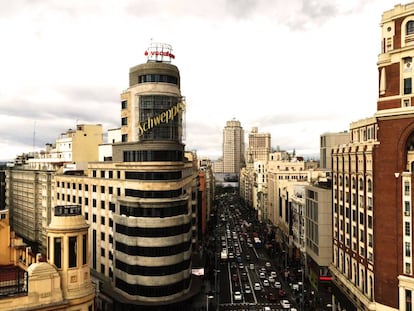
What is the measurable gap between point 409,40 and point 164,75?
44.8m

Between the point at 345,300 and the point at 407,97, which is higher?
the point at 407,97

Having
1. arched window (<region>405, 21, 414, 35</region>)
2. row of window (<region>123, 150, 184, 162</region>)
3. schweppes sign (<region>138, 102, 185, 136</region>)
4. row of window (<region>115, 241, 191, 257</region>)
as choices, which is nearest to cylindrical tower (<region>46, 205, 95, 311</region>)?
row of window (<region>115, 241, 191, 257</region>)

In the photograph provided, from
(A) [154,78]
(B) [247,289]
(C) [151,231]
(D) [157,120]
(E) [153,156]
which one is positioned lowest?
(B) [247,289]

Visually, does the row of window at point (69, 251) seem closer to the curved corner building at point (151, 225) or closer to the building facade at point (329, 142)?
the curved corner building at point (151, 225)

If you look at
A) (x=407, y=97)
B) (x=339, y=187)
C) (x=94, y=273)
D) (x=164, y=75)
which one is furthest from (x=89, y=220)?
(x=407, y=97)

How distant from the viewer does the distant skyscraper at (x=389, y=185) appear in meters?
56.7

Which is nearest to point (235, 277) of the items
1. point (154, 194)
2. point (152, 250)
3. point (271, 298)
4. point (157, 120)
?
point (271, 298)

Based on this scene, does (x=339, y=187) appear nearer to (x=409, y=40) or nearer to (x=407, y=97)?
(x=407, y=97)

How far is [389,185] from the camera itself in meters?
58.6

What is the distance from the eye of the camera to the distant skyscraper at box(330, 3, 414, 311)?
56.7 metres

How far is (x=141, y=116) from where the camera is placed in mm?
79500

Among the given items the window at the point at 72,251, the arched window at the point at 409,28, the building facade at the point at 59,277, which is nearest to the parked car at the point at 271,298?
the building facade at the point at 59,277

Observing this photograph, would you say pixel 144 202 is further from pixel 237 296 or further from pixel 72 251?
pixel 237 296

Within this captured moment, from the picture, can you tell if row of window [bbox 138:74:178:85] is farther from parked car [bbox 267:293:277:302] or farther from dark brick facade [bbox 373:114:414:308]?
parked car [bbox 267:293:277:302]
